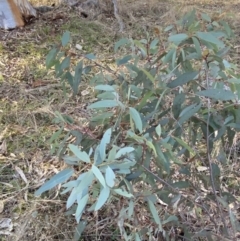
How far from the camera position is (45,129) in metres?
1.62

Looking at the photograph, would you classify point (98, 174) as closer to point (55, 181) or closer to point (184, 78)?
point (55, 181)

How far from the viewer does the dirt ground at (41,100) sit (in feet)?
4.01

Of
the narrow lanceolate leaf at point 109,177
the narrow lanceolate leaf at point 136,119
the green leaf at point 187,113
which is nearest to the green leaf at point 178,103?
the green leaf at point 187,113

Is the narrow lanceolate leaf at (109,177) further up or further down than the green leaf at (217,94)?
further up

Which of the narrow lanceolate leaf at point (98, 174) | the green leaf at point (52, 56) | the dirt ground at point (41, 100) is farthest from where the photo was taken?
the dirt ground at point (41, 100)

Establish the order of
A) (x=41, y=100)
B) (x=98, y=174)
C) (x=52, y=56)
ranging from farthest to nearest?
(x=41, y=100)
(x=52, y=56)
(x=98, y=174)

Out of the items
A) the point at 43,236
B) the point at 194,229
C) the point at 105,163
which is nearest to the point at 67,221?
the point at 43,236

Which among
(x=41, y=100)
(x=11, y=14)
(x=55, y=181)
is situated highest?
(x=55, y=181)

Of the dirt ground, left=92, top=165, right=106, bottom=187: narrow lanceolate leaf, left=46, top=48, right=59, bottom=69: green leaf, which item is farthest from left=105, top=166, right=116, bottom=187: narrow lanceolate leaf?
the dirt ground

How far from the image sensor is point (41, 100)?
181 centimetres

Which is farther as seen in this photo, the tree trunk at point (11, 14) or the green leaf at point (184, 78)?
the tree trunk at point (11, 14)

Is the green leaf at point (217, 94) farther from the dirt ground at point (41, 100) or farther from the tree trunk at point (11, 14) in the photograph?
the tree trunk at point (11, 14)

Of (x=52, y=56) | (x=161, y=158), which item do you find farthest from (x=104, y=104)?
(x=52, y=56)

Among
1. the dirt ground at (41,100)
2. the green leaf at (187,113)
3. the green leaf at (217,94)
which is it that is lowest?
the dirt ground at (41,100)
